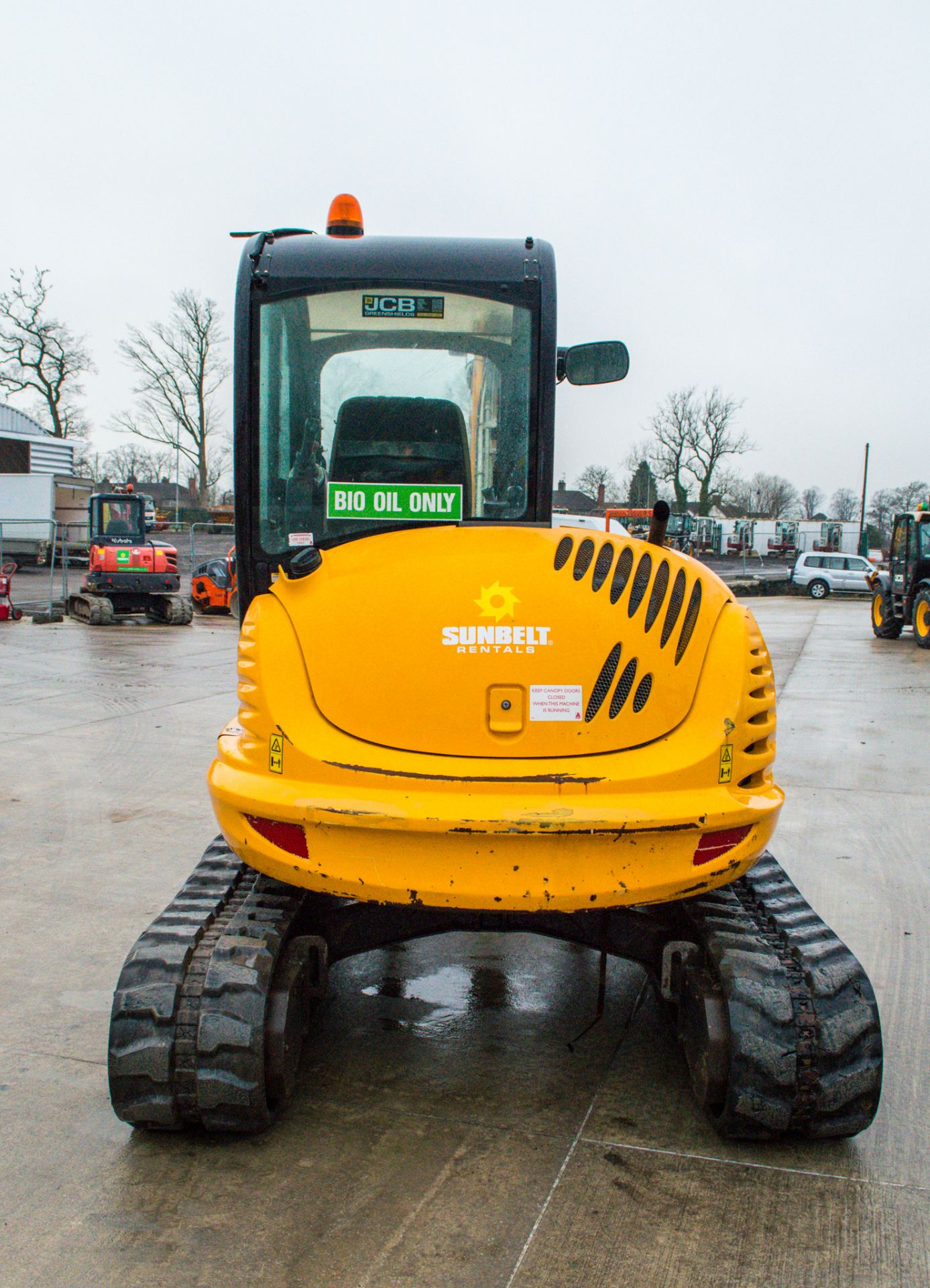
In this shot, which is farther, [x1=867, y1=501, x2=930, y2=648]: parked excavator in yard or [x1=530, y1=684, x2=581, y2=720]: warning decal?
[x1=867, y1=501, x2=930, y2=648]: parked excavator in yard

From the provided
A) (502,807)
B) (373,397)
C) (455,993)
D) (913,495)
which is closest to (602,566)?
(502,807)

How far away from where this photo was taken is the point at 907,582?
2109 centimetres

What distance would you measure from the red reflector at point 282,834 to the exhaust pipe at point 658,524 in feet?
4.30

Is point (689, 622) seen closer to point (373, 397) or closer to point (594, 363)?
point (594, 363)

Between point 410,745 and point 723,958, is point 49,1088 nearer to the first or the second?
point 410,745

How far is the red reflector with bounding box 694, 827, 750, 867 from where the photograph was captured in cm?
298

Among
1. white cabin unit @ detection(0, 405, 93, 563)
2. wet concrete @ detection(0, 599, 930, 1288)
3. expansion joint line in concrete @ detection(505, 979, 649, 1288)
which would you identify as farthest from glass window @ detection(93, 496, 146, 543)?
expansion joint line in concrete @ detection(505, 979, 649, 1288)

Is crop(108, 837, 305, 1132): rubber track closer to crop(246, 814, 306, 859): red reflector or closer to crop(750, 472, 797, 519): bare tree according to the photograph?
crop(246, 814, 306, 859): red reflector

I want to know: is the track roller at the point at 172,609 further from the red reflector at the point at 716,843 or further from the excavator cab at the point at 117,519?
the red reflector at the point at 716,843

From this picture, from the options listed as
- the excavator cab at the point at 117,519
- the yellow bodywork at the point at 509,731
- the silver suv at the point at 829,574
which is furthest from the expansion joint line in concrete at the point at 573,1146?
the silver suv at the point at 829,574

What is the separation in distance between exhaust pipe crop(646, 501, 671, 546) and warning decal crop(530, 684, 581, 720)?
23.2 inches

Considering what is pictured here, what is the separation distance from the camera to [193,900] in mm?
3490

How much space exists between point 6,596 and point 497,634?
19.6 metres

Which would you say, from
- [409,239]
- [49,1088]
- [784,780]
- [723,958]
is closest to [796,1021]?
[723,958]
